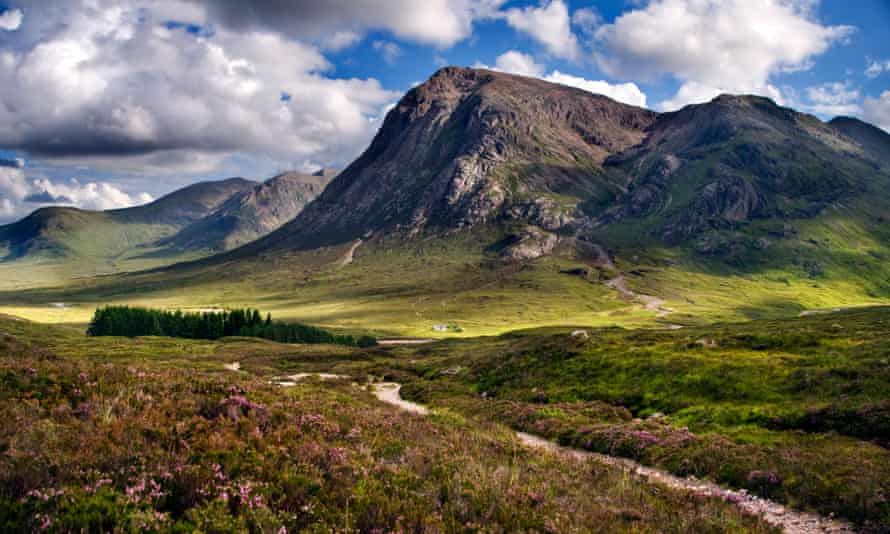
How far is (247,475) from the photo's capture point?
35.2 ft

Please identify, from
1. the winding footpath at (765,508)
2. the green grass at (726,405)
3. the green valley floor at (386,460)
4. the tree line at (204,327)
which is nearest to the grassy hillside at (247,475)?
the green valley floor at (386,460)

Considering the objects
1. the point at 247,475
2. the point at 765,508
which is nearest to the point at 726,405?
the point at 765,508

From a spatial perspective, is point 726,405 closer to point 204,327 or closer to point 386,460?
point 386,460

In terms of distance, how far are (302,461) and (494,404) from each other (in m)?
30.5

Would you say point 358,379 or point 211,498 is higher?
point 211,498

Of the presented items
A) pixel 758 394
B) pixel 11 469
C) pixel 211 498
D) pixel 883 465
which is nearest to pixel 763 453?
pixel 883 465

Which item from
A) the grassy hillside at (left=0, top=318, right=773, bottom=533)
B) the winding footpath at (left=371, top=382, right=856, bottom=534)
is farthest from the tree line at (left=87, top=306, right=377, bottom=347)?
the grassy hillside at (left=0, top=318, right=773, bottom=533)

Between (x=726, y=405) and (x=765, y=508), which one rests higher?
(x=765, y=508)

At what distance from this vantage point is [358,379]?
210ft

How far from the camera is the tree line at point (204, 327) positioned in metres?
149

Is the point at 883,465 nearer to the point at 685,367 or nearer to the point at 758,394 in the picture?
the point at 758,394

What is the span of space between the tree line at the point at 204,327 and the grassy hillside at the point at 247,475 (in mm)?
137904

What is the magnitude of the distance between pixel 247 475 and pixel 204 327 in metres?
156

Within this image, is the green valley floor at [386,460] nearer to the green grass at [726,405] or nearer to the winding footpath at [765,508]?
the green grass at [726,405]
